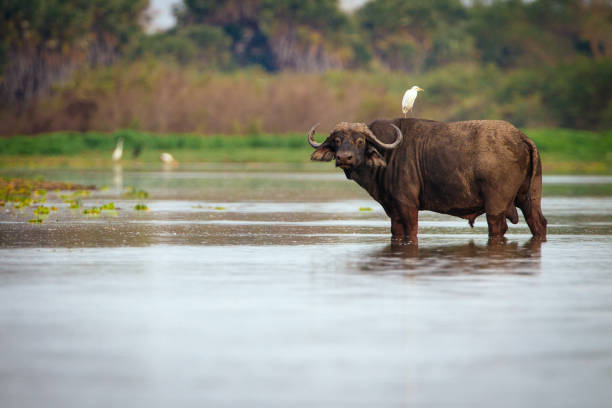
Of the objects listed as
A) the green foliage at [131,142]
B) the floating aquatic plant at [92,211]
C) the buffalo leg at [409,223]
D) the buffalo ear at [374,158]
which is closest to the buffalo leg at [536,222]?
the buffalo leg at [409,223]

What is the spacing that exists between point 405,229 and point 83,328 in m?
7.42

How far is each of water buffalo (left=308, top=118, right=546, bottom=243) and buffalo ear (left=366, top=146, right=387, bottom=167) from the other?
0.04ft

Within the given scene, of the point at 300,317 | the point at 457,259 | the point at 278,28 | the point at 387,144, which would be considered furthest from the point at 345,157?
the point at 278,28

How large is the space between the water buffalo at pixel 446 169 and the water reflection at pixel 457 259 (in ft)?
1.73

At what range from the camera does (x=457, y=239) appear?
16.6m

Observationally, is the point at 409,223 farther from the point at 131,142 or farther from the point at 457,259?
the point at 131,142

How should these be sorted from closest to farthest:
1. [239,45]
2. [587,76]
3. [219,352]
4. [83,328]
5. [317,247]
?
[219,352] < [83,328] < [317,247] < [587,76] < [239,45]

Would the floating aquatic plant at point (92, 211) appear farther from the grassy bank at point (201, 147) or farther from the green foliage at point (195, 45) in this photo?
the green foliage at point (195, 45)

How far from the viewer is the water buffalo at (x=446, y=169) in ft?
51.8

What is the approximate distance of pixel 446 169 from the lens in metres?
16.0

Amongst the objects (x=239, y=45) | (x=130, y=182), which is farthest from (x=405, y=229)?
(x=239, y=45)

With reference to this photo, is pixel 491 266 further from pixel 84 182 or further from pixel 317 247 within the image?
pixel 84 182

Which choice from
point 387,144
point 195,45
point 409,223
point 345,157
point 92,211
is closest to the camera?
point 345,157

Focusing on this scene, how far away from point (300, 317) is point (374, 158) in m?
6.44
